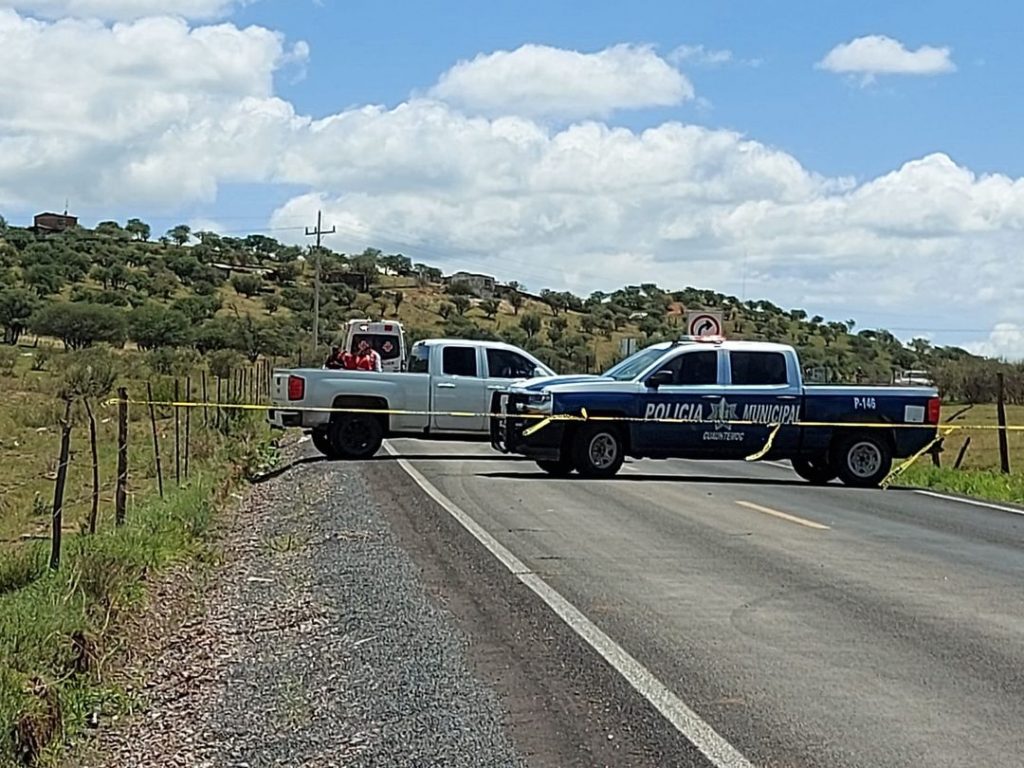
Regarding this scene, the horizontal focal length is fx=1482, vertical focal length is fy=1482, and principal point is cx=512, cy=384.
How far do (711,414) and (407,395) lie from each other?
5.46 m

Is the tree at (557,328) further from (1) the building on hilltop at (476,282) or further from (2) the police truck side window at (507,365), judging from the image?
(2) the police truck side window at (507,365)

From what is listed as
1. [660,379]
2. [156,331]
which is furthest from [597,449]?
[156,331]

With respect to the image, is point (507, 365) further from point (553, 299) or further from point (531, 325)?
point (553, 299)

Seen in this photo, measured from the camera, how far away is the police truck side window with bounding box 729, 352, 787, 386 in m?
21.4

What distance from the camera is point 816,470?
22562mm

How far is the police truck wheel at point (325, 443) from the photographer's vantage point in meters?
24.0

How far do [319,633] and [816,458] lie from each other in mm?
13953

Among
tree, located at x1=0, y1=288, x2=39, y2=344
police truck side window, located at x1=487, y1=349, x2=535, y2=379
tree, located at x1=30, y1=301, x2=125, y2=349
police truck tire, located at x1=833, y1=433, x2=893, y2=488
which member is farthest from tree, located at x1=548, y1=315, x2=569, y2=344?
police truck tire, located at x1=833, y1=433, x2=893, y2=488

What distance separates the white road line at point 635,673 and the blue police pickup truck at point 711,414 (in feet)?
24.0

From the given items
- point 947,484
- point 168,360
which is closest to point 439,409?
point 947,484

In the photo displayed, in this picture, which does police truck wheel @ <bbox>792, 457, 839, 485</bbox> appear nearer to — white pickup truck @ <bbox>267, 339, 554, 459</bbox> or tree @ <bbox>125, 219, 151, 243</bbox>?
white pickup truck @ <bbox>267, 339, 554, 459</bbox>

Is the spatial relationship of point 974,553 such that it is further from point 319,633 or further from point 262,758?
point 262,758

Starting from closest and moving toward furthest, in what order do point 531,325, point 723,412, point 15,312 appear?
point 723,412 → point 15,312 → point 531,325

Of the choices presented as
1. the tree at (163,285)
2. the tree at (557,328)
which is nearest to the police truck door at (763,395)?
the tree at (557,328)
